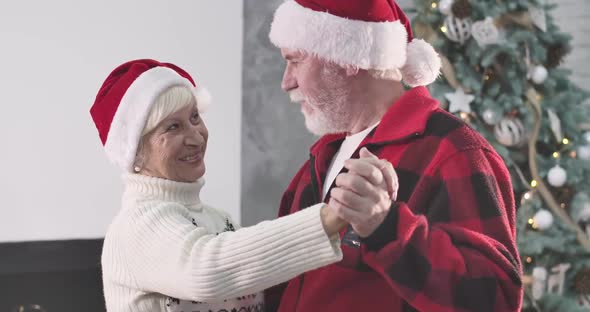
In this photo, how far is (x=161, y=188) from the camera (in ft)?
6.12

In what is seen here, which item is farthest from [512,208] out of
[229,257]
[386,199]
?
[229,257]

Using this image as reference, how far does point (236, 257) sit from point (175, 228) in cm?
19

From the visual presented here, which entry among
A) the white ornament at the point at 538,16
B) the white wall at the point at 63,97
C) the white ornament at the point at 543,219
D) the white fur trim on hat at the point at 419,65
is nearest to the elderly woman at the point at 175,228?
the white fur trim on hat at the point at 419,65

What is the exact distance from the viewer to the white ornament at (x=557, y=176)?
4086 millimetres

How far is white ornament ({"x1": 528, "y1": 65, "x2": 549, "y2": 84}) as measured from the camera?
13.3 ft

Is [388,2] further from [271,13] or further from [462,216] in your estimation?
[271,13]

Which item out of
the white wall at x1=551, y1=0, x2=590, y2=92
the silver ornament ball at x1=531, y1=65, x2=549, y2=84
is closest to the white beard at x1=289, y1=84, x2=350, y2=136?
the silver ornament ball at x1=531, y1=65, x2=549, y2=84

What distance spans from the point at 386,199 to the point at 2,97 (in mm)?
2834

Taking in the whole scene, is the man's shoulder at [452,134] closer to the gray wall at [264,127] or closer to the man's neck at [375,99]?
the man's neck at [375,99]

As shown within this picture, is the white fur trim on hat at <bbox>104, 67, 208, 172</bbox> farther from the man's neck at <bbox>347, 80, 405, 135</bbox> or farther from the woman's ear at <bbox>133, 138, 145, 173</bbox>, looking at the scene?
the man's neck at <bbox>347, 80, 405, 135</bbox>

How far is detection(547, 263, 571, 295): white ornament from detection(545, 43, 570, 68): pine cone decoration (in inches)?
42.8

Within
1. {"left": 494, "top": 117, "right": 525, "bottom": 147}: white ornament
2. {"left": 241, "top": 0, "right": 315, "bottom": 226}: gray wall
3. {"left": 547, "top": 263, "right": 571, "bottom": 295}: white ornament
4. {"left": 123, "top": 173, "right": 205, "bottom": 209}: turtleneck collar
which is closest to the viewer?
{"left": 123, "top": 173, "right": 205, "bottom": 209}: turtleneck collar

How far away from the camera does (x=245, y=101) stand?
15.6 ft

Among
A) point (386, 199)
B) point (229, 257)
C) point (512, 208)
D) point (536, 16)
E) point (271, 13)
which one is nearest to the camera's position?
point (386, 199)
